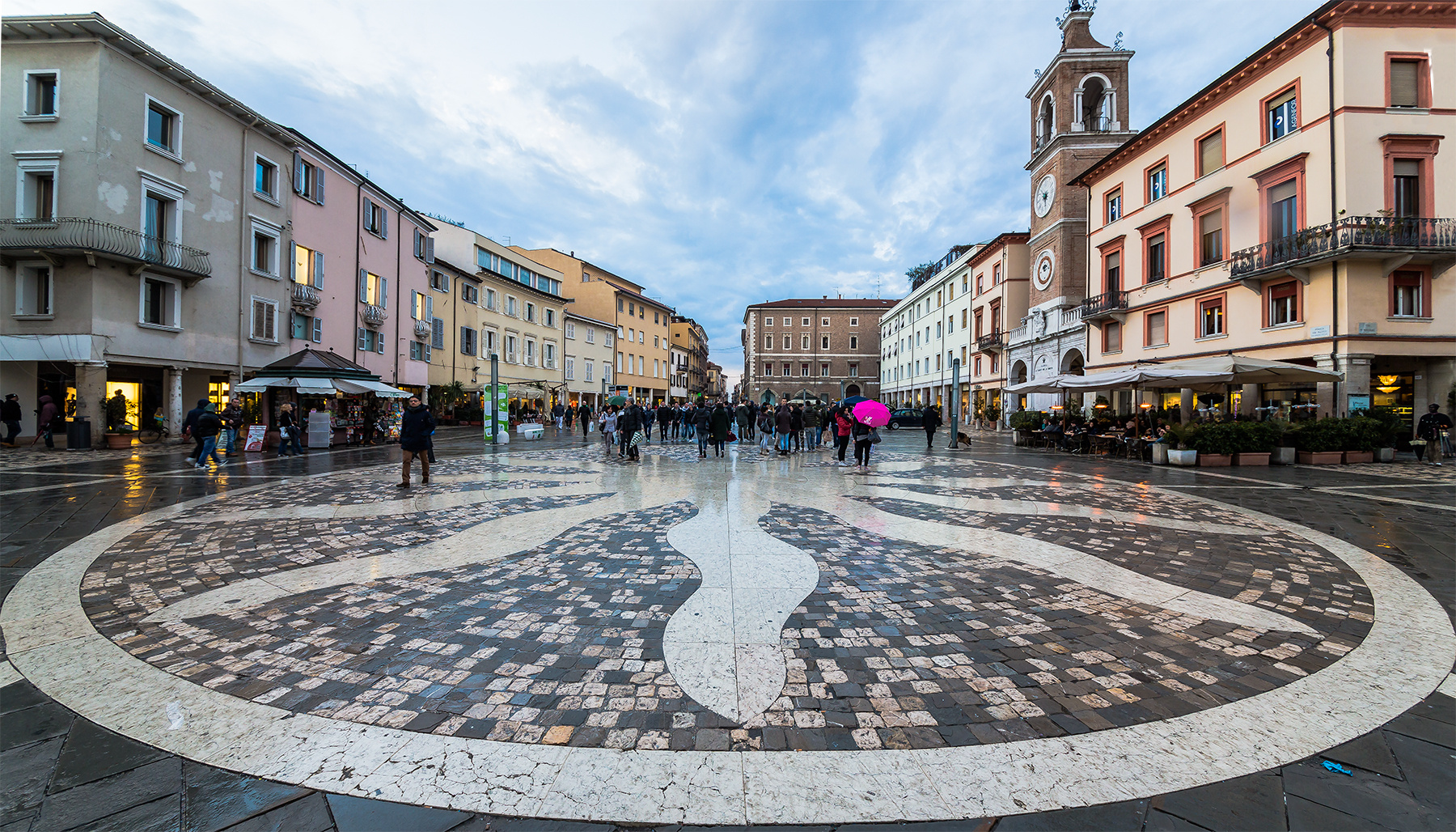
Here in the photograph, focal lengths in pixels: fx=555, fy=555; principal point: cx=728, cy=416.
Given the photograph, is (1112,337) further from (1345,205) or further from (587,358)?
(587,358)

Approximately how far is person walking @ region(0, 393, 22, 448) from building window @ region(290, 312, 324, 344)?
7.97 m

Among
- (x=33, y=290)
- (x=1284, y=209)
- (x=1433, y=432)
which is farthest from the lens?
(x=1284, y=209)

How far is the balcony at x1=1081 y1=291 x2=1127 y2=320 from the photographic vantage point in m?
26.6

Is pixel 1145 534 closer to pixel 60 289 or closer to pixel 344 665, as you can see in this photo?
pixel 344 665

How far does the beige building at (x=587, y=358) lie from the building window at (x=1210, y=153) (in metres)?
36.3

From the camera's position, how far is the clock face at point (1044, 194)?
32688 millimetres

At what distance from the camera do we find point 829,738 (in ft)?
8.48

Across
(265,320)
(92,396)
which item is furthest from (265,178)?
(92,396)

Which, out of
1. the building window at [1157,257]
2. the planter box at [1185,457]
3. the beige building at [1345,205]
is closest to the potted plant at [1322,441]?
the beige building at [1345,205]

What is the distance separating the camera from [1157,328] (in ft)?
82.4

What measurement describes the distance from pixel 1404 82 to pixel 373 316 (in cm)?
3996

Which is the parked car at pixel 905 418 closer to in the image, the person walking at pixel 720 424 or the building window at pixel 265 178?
the person walking at pixel 720 424

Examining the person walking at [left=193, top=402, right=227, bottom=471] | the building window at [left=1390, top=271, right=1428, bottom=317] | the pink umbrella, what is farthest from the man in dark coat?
the building window at [left=1390, top=271, right=1428, bottom=317]

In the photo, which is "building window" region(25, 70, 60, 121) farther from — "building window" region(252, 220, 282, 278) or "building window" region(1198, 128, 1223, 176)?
"building window" region(1198, 128, 1223, 176)
